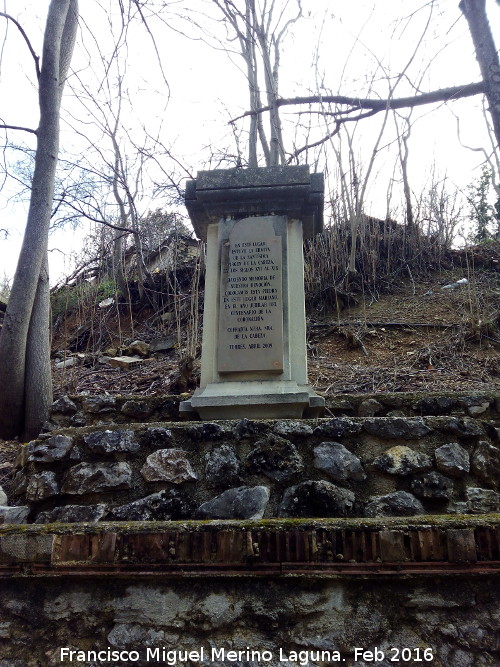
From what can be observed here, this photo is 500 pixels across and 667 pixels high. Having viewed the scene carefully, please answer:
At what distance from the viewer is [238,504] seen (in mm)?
2793

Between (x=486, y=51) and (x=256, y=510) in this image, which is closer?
(x=256, y=510)

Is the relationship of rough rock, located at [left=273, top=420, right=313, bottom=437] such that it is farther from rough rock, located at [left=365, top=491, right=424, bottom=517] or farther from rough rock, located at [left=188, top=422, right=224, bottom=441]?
rough rock, located at [left=365, top=491, right=424, bottom=517]

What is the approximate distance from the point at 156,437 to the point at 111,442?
0.86ft

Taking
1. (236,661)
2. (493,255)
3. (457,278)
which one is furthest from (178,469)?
(493,255)

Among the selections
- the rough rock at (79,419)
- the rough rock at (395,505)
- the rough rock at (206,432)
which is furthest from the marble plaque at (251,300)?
the rough rock at (395,505)

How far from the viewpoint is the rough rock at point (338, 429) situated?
2.95m

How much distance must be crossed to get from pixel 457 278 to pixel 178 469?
731 centimetres

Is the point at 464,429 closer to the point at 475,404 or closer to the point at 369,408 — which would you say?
the point at 475,404

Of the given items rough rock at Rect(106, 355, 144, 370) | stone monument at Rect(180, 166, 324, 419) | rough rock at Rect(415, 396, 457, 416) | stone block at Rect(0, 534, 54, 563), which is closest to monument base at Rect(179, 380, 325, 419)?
stone monument at Rect(180, 166, 324, 419)

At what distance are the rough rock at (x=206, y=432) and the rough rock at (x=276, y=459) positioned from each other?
0.22 metres

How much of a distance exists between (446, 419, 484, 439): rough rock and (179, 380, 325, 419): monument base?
2.72 feet

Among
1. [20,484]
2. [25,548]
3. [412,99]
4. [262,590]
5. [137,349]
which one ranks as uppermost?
[412,99]

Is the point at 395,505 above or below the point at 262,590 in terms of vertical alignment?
above

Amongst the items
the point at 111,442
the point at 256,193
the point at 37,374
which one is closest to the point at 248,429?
the point at 111,442
